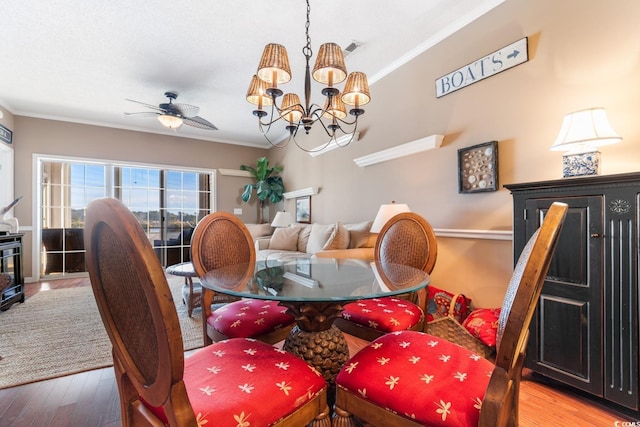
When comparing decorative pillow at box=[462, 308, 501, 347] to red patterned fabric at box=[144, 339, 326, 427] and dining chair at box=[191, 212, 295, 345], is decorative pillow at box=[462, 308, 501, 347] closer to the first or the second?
dining chair at box=[191, 212, 295, 345]

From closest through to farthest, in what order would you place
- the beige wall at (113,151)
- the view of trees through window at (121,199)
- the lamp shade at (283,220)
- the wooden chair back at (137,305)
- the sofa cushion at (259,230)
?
the wooden chair back at (137,305), the beige wall at (113,151), the view of trees through window at (121,199), the lamp shade at (283,220), the sofa cushion at (259,230)

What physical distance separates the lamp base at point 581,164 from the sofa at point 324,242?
5.67ft

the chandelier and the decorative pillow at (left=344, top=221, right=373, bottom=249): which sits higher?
the chandelier

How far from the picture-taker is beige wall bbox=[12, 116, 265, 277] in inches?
182

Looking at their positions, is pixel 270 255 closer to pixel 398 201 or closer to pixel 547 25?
pixel 398 201

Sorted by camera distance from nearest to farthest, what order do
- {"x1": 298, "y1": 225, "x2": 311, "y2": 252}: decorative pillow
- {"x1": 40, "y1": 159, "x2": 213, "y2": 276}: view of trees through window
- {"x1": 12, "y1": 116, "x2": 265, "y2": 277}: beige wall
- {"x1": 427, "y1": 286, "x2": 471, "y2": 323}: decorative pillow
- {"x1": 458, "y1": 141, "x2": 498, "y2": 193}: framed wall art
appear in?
{"x1": 458, "y1": 141, "x2": 498, "y2": 193}: framed wall art → {"x1": 427, "y1": 286, "x2": 471, "y2": 323}: decorative pillow → {"x1": 298, "y1": 225, "x2": 311, "y2": 252}: decorative pillow → {"x1": 12, "y1": 116, "x2": 265, "y2": 277}: beige wall → {"x1": 40, "y1": 159, "x2": 213, "y2": 276}: view of trees through window

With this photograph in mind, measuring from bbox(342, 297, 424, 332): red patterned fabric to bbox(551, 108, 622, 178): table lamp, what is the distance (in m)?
1.21

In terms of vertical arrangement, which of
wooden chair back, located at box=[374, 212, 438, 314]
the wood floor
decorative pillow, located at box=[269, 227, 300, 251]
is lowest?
the wood floor

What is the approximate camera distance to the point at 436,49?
9.13ft

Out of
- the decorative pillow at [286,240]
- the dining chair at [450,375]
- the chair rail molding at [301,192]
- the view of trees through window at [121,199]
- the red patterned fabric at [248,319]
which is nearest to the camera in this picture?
the dining chair at [450,375]

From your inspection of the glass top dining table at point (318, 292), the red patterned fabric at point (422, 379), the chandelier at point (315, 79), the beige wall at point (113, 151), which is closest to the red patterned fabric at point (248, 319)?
the glass top dining table at point (318, 292)

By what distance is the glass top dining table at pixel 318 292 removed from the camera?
1.13 m

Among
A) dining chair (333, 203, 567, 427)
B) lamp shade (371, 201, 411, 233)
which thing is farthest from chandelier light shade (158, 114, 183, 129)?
dining chair (333, 203, 567, 427)

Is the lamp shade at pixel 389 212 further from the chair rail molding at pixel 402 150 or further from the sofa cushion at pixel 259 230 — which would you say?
the sofa cushion at pixel 259 230
